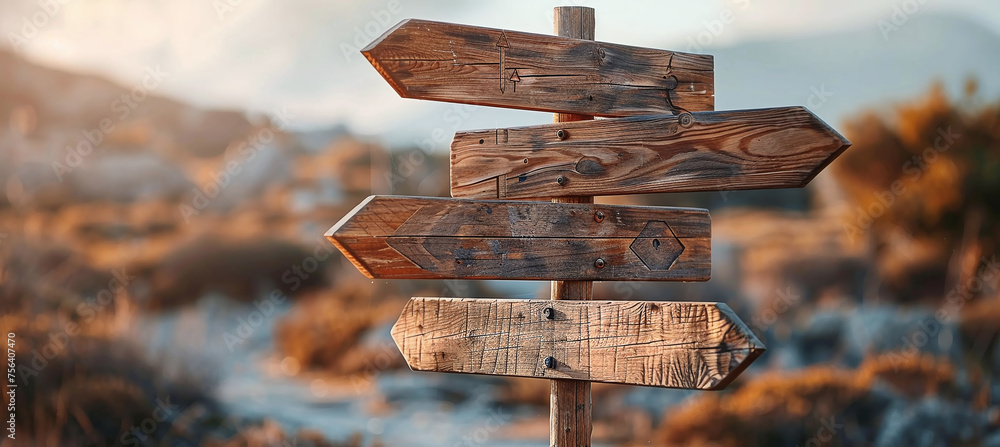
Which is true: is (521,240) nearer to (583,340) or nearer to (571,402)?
(583,340)

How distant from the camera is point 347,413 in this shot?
4.86m

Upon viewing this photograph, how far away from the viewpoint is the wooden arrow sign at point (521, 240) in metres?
1.64

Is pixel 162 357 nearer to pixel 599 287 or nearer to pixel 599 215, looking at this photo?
pixel 599 287

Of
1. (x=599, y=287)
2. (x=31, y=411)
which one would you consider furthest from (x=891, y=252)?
(x=31, y=411)

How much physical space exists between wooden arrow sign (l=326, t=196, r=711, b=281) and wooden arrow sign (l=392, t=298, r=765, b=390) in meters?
0.11

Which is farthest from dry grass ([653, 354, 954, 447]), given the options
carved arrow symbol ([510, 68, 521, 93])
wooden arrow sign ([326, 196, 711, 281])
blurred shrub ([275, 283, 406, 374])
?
carved arrow symbol ([510, 68, 521, 93])

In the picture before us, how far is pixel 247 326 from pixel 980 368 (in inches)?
166

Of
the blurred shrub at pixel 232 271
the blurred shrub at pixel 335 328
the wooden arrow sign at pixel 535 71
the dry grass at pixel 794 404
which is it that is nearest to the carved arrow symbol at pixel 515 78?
the wooden arrow sign at pixel 535 71

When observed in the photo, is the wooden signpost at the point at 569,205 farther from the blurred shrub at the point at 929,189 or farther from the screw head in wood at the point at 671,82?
the blurred shrub at the point at 929,189

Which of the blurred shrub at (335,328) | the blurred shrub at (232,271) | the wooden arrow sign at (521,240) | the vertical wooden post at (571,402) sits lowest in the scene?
the blurred shrub at (335,328)

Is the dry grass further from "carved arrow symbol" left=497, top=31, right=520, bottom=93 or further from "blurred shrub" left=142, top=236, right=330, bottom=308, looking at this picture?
"carved arrow symbol" left=497, top=31, right=520, bottom=93

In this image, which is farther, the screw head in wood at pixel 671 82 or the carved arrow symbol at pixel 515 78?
the screw head in wood at pixel 671 82

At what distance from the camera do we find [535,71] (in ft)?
6.06

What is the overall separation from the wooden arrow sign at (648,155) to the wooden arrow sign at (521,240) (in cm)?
9
